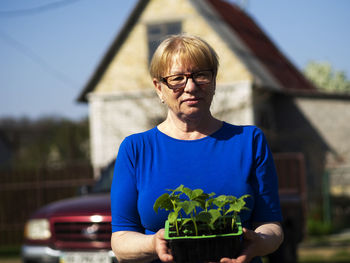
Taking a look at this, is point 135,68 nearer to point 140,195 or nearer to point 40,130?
point 140,195

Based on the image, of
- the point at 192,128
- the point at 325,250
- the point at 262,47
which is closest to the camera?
the point at 192,128

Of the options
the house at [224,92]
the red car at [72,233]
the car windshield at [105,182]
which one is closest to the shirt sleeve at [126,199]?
the red car at [72,233]

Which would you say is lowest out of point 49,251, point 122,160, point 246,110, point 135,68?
point 49,251

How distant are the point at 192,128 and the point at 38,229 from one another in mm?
4878

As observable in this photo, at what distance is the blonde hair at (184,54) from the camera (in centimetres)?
257

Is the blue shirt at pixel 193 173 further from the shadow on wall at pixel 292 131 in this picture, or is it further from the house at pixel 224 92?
the shadow on wall at pixel 292 131

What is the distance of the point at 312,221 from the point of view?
1642 cm

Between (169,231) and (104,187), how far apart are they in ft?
17.9

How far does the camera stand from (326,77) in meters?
60.8

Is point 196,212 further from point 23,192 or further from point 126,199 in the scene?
point 23,192

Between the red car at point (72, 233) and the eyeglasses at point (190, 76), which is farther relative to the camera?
the red car at point (72, 233)

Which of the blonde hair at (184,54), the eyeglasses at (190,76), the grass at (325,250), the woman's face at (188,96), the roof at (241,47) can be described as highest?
the roof at (241,47)

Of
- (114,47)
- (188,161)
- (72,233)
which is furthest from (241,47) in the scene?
(188,161)

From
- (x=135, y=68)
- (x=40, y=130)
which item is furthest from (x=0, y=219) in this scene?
(x=40, y=130)
